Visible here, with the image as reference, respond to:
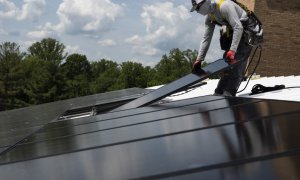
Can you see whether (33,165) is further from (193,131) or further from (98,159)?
(193,131)

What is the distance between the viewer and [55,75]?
48.0 meters

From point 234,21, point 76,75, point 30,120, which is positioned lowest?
point 30,120

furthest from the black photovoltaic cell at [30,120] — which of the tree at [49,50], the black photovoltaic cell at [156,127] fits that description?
the tree at [49,50]

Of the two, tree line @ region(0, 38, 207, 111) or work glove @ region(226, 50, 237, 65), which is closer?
work glove @ region(226, 50, 237, 65)

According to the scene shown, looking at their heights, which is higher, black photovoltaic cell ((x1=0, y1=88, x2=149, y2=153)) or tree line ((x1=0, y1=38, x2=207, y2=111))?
tree line ((x1=0, y1=38, x2=207, y2=111))

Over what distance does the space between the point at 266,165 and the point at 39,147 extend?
6.27 ft

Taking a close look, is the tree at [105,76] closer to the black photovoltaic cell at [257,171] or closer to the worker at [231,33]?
the worker at [231,33]

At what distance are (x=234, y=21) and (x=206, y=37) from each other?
26.7 inches

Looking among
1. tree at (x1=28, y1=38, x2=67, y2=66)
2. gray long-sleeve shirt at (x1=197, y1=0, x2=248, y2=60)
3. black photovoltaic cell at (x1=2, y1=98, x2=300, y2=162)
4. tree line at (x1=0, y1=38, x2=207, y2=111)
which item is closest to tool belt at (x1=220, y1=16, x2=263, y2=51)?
gray long-sleeve shirt at (x1=197, y1=0, x2=248, y2=60)

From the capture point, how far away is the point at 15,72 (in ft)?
150

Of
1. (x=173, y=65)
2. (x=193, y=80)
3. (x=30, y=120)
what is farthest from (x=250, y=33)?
(x=173, y=65)

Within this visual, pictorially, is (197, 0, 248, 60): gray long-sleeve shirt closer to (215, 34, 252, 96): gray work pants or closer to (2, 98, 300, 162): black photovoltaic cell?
(215, 34, 252, 96): gray work pants

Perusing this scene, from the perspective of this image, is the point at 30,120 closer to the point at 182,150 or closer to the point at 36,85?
the point at 182,150

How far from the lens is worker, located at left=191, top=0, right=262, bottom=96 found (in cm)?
474
